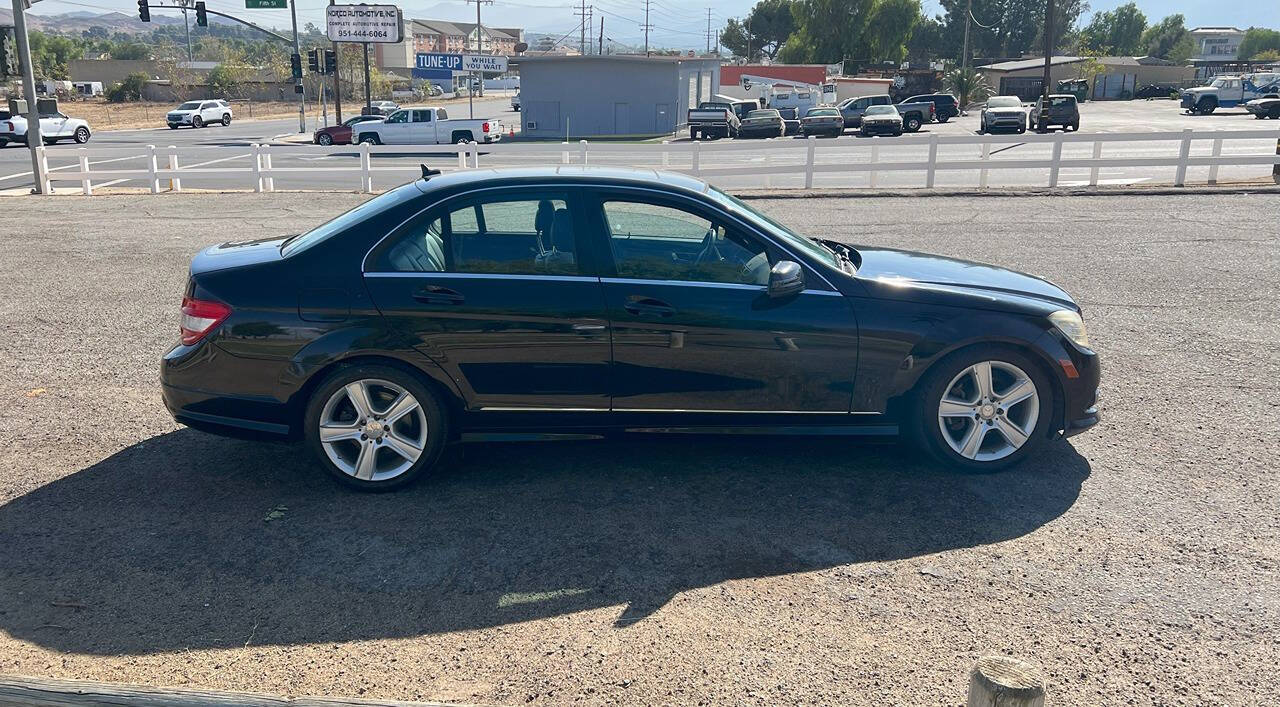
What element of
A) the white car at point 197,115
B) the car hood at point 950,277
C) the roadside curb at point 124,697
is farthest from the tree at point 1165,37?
the roadside curb at point 124,697

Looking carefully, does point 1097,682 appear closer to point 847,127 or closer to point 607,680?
point 607,680

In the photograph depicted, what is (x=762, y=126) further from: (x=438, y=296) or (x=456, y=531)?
(x=456, y=531)

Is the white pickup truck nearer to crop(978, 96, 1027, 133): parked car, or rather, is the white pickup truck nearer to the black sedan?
crop(978, 96, 1027, 133): parked car

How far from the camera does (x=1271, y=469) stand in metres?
5.29

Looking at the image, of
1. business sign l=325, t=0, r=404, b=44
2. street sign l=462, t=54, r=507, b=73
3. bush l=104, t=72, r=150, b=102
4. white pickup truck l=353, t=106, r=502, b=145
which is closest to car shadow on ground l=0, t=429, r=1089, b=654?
white pickup truck l=353, t=106, r=502, b=145

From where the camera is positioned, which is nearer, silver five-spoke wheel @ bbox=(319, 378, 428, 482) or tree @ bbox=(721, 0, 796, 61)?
silver five-spoke wheel @ bbox=(319, 378, 428, 482)

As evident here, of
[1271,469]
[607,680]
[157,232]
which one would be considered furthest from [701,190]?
[157,232]

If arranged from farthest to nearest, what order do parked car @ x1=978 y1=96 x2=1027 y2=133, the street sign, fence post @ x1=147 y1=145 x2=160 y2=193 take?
1. the street sign
2. parked car @ x1=978 y1=96 x2=1027 y2=133
3. fence post @ x1=147 y1=145 x2=160 y2=193

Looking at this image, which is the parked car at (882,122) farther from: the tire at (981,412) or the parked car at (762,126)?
the tire at (981,412)

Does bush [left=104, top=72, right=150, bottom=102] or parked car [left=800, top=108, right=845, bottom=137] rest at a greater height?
bush [left=104, top=72, right=150, bottom=102]

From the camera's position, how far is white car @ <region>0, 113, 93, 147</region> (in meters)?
40.4

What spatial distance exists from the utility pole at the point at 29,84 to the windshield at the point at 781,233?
19.5 metres

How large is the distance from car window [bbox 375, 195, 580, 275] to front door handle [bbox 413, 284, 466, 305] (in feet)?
0.38

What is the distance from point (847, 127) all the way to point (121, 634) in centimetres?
4678
